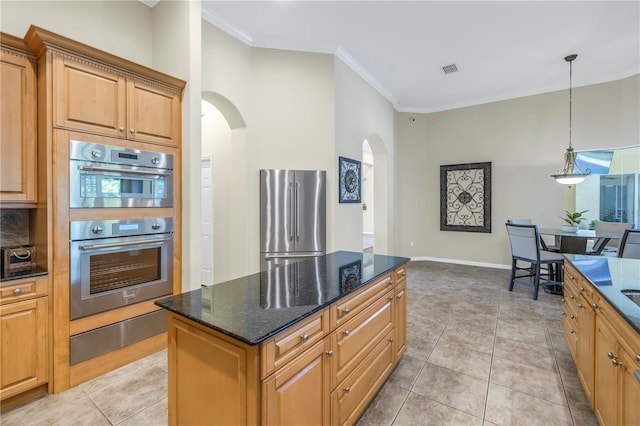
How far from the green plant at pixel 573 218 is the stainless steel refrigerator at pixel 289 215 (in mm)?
4223

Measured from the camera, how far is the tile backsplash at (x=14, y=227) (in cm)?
224

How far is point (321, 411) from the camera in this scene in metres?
1.47

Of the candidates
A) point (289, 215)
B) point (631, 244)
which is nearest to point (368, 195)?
point (289, 215)

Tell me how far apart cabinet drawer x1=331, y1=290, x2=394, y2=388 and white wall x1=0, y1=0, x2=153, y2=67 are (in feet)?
10.1

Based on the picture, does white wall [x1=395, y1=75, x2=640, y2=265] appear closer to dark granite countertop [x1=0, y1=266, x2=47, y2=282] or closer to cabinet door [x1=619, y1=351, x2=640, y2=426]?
cabinet door [x1=619, y1=351, x2=640, y2=426]

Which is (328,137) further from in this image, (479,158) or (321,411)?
(479,158)

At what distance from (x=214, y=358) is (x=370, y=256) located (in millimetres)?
1648

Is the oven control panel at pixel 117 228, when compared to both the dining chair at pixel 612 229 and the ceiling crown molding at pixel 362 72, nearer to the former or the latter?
the ceiling crown molding at pixel 362 72

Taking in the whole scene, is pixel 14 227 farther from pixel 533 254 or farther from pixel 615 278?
pixel 533 254

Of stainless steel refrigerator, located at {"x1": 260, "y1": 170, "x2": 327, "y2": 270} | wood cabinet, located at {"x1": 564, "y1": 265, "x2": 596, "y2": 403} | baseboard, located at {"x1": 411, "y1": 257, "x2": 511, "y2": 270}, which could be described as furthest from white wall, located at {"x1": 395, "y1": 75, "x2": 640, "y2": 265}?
wood cabinet, located at {"x1": 564, "y1": 265, "x2": 596, "y2": 403}

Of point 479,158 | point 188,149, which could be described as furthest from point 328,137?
point 479,158

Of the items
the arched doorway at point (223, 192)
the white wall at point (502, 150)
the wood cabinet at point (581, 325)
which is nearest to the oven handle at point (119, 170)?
the arched doorway at point (223, 192)

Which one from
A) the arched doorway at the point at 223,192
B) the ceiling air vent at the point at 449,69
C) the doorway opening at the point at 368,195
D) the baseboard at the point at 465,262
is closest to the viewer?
the arched doorway at the point at 223,192

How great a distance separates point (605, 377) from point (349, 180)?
3344mm
